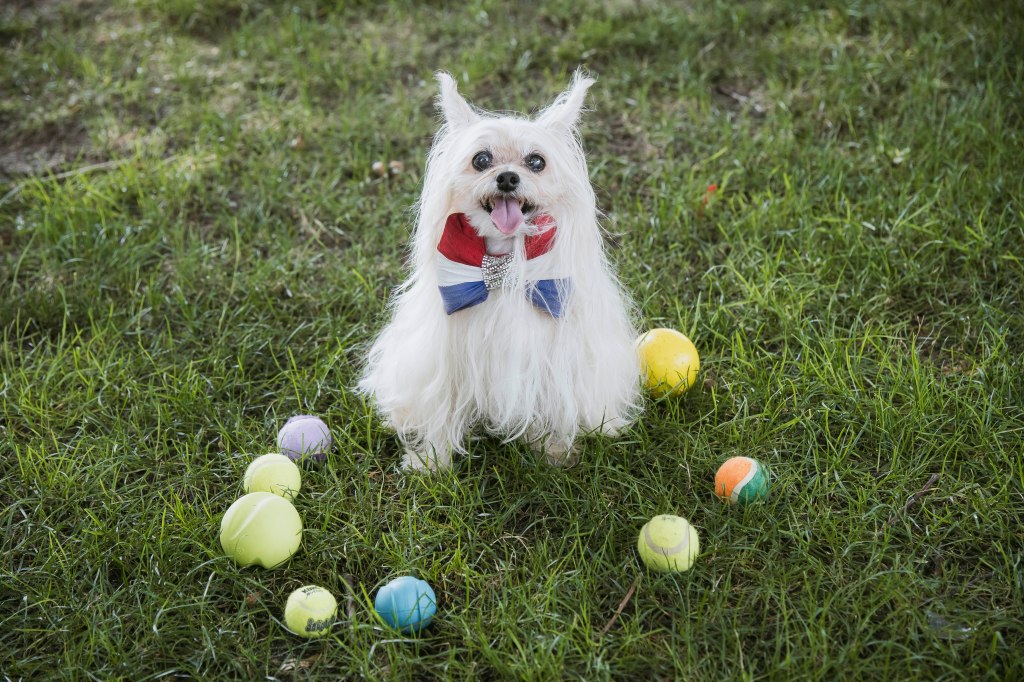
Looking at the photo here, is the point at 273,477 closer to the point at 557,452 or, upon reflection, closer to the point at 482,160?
the point at 557,452

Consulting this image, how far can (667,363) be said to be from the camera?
2.80 metres

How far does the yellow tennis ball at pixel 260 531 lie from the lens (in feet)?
7.54

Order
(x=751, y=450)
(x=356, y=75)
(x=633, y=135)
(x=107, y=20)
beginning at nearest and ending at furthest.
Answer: (x=751, y=450) < (x=633, y=135) < (x=356, y=75) < (x=107, y=20)

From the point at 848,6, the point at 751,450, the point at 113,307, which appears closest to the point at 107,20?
the point at 113,307

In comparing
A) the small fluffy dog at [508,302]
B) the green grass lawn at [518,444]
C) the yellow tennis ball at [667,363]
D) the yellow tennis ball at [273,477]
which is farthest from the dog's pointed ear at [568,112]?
the yellow tennis ball at [273,477]

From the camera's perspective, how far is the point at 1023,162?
3756 mm

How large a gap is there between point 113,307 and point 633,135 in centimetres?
240

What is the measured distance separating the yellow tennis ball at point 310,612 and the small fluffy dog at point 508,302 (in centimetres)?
55

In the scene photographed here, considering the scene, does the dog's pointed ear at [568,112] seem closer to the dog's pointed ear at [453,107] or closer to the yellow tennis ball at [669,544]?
the dog's pointed ear at [453,107]

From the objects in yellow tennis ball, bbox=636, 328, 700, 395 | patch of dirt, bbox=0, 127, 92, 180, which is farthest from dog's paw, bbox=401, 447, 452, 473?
patch of dirt, bbox=0, 127, 92, 180

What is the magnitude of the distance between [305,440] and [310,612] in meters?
0.65

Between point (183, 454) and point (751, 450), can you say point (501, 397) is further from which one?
point (183, 454)

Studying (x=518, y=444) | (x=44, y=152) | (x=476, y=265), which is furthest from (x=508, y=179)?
(x=44, y=152)

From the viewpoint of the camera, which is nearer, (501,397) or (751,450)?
(501,397)
